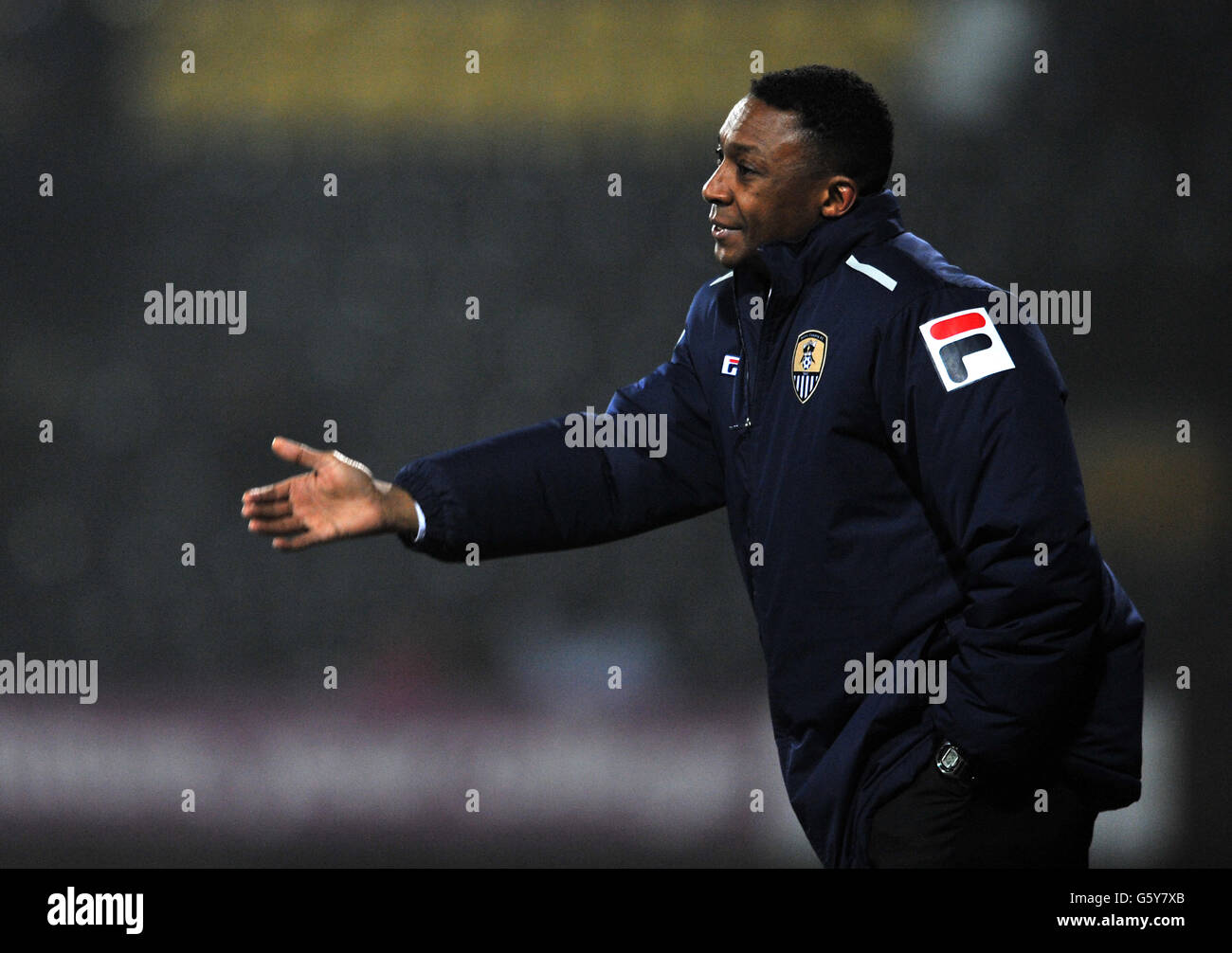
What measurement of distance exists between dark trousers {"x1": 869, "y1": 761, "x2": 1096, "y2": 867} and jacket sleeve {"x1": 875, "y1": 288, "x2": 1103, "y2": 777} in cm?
6

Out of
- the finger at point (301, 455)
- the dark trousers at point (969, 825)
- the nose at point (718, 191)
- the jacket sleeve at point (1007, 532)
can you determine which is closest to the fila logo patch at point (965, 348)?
the jacket sleeve at point (1007, 532)

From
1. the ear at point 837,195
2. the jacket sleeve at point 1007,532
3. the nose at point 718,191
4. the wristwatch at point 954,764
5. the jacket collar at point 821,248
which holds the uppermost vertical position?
the nose at point 718,191

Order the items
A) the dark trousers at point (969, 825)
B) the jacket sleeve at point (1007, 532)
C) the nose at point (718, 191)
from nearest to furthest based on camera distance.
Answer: the jacket sleeve at point (1007, 532) < the dark trousers at point (969, 825) < the nose at point (718, 191)

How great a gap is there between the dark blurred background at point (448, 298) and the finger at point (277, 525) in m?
1.97

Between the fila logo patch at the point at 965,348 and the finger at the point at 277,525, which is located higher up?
the fila logo patch at the point at 965,348

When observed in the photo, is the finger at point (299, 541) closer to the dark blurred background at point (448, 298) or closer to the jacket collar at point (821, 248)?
the jacket collar at point (821, 248)

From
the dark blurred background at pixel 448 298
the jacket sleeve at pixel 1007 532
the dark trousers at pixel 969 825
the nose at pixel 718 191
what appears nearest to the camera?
the jacket sleeve at pixel 1007 532

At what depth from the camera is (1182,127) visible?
4086mm

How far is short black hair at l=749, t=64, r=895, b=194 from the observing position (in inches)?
77.4

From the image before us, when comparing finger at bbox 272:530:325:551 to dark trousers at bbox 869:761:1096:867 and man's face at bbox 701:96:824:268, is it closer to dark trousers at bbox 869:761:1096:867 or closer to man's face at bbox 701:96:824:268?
man's face at bbox 701:96:824:268

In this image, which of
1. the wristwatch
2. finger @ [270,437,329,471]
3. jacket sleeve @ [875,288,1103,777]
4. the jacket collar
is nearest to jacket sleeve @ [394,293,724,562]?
finger @ [270,437,329,471]

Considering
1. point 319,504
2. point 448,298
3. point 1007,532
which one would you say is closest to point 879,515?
point 1007,532

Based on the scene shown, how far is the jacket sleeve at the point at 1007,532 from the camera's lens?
168 centimetres

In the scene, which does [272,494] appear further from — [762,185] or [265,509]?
[762,185]
